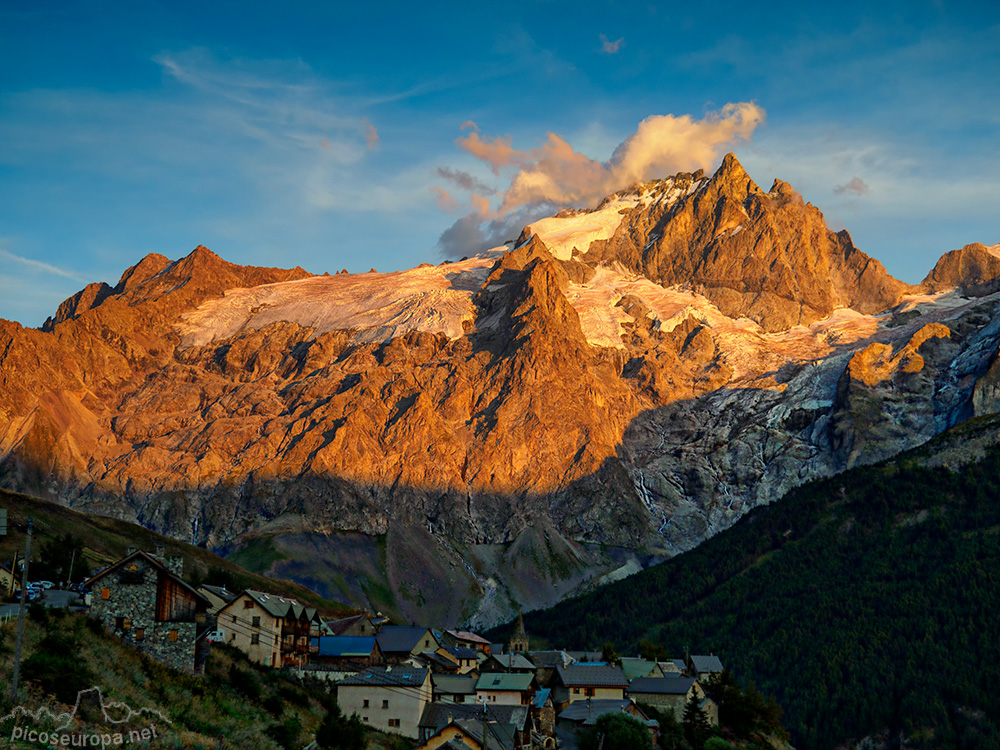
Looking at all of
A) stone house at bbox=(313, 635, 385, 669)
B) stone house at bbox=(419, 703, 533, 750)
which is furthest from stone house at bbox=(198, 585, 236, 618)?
stone house at bbox=(419, 703, 533, 750)

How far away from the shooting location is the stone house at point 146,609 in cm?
5766

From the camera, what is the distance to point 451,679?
94.9 meters

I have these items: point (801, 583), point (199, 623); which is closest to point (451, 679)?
point (199, 623)

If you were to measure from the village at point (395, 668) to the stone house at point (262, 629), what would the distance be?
9 centimetres

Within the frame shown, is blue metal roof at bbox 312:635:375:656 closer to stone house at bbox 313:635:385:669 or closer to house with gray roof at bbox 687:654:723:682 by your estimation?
stone house at bbox 313:635:385:669

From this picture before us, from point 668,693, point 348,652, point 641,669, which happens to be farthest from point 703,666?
point 348,652

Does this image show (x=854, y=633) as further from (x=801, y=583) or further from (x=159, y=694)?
(x=159, y=694)

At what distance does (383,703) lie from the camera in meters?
80.7

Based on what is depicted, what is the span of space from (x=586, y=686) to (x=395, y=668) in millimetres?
26462

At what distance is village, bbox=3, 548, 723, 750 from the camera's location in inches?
2298

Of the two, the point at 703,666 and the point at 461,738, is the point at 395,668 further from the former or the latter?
the point at 703,666

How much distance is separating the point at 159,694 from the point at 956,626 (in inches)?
5551

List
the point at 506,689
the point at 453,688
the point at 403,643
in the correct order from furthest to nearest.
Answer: the point at 403,643
the point at 506,689
the point at 453,688

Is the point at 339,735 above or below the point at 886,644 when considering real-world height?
below
